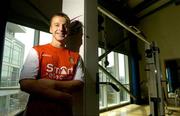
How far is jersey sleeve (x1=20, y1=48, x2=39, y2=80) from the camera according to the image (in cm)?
86

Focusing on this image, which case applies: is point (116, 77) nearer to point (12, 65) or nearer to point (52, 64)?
point (12, 65)

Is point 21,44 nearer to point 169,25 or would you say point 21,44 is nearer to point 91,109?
point 91,109

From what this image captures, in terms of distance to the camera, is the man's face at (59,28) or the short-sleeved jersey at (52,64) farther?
the man's face at (59,28)

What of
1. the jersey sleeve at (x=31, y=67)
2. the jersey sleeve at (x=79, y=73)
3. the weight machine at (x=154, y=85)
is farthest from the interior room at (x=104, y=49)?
the jersey sleeve at (x=31, y=67)

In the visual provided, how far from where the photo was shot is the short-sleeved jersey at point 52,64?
888 mm

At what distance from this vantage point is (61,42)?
42.5 inches

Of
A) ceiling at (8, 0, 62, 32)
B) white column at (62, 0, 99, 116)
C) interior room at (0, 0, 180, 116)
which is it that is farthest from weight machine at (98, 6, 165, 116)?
ceiling at (8, 0, 62, 32)

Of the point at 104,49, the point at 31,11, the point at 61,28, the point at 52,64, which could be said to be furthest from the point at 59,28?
the point at 31,11

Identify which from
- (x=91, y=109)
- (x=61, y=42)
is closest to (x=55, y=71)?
(x=61, y=42)

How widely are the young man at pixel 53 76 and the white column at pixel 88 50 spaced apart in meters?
→ 0.13

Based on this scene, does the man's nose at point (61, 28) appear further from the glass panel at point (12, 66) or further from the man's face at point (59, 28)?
the glass panel at point (12, 66)

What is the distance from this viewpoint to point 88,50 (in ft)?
3.90

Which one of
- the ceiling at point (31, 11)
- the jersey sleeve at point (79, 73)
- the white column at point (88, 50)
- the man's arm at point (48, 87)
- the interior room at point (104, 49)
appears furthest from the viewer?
the ceiling at point (31, 11)

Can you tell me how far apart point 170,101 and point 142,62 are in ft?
6.64
